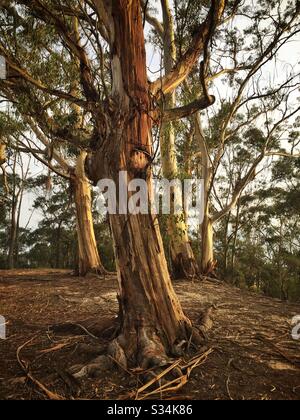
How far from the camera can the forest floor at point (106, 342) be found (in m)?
2.61

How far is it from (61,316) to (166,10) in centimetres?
823

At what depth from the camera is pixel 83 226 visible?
9703 millimetres

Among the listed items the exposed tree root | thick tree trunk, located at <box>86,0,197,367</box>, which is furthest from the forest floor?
thick tree trunk, located at <box>86,0,197,367</box>

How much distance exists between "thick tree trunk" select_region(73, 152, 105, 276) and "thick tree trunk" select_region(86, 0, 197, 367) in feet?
20.2

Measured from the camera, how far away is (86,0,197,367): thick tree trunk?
326 centimetres

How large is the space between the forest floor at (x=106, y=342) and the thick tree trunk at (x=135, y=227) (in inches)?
13.7

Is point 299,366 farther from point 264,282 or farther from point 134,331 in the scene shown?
point 264,282

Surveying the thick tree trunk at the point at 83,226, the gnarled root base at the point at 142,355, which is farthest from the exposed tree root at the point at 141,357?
the thick tree trunk at the point at 83,226

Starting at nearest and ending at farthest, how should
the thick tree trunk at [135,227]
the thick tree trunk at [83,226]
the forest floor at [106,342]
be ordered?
the forest floor at [106,342] < the thick tree trunk at [135,227] < the thick tree trunk at [83,226]

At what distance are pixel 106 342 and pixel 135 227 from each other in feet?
4.09

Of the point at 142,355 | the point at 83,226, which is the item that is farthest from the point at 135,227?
the point at 83,226

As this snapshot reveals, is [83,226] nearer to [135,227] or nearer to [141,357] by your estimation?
[135,227]

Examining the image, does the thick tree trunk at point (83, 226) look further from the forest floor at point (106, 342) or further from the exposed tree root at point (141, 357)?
the exposed tree root at point (141, 357)
